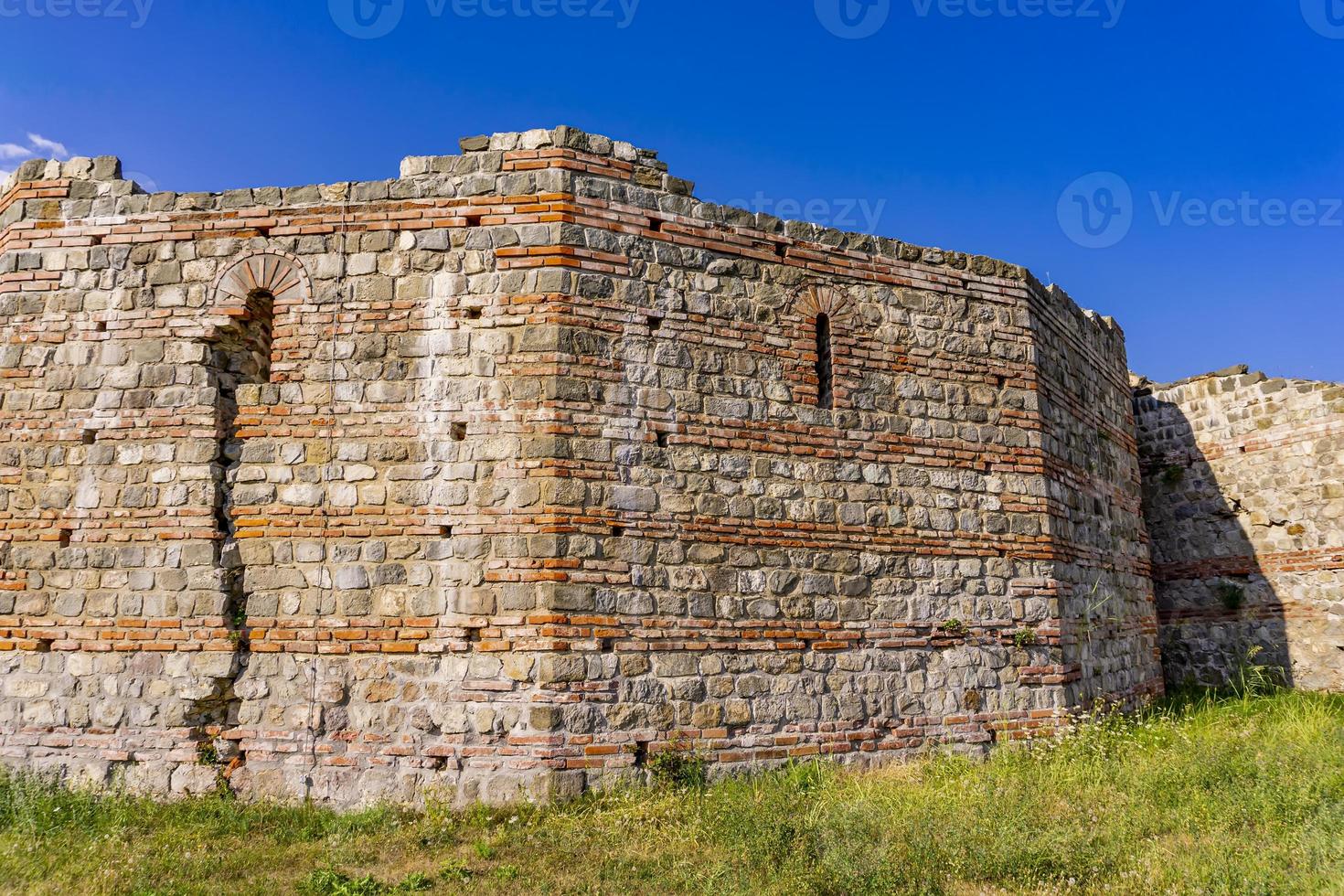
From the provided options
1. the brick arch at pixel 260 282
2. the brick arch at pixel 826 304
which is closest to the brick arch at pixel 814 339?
the brick arch at pixel 826 304

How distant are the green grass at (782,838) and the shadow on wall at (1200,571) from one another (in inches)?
228

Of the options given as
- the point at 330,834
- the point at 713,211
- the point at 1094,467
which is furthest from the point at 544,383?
the point at 1094,467

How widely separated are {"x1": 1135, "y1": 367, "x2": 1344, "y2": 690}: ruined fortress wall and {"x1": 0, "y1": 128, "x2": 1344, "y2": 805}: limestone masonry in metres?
5.97

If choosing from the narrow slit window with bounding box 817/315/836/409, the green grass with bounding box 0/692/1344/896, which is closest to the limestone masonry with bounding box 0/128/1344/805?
the narrow slit window with bounding box 817/315/836/409

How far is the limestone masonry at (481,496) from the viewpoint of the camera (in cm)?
630

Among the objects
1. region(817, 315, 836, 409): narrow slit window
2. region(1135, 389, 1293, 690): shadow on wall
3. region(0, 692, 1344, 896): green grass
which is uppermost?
region(817, 315, 836, 409): narrow slit window

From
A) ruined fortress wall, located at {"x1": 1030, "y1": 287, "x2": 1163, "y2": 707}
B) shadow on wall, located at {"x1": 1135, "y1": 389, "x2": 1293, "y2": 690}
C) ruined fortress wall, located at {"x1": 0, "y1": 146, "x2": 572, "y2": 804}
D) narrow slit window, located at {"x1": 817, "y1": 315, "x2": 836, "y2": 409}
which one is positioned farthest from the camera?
shadow on wall, located at {"x1": 1135, "y1": 389, "x2": 1293, "y2": 690}

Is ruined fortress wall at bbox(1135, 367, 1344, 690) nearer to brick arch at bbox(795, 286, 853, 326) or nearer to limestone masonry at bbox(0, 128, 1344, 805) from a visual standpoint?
limestone masonry at bbox(0, 128, 1344, 805)

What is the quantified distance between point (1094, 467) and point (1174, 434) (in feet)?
Answer: 13.6

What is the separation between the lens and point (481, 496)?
6480 millimetres

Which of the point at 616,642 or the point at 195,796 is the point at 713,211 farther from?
the point at 195,796

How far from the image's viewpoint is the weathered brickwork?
6.30m

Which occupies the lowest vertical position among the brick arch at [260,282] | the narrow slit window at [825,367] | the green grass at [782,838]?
the green grass at [782,838]

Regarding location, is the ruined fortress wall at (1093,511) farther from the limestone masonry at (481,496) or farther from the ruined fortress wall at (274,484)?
the ruined fortress wall at (274,484)
